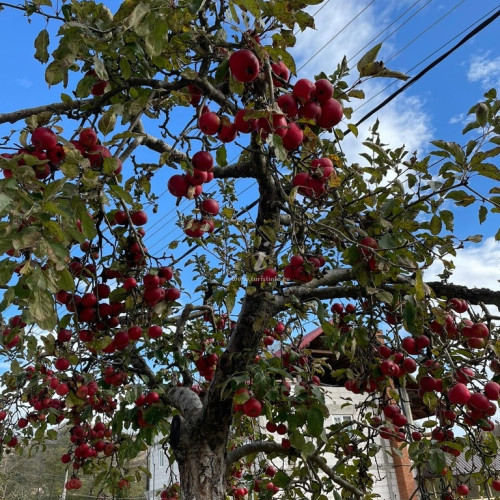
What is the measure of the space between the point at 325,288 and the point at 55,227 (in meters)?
1.91

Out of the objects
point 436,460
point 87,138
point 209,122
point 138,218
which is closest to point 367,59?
point 209,122

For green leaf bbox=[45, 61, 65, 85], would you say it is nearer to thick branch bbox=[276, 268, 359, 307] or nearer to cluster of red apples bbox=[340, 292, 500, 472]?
thick branch bbox=[276, 268, 359, 307]

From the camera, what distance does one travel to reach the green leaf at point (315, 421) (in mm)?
2170

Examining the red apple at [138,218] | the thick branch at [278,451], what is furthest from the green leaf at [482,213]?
the thick branch at [278,451]

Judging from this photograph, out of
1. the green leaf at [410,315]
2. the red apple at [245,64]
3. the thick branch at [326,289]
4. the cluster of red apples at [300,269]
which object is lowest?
the green leaf at [410,315]

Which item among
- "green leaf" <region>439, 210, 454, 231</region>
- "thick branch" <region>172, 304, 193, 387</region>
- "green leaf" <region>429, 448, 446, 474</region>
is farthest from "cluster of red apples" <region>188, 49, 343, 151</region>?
"thick branch" <region>172, 304, 193, 387</region>

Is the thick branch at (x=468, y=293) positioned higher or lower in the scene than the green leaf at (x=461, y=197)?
lower

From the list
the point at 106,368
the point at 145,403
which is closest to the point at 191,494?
the point at 145,403

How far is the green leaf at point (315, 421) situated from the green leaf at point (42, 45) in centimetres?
194

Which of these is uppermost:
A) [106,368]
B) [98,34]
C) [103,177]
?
[98,34]

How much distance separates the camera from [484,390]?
238 cm

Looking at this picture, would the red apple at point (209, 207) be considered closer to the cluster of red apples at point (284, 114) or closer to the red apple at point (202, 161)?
the red apple at point (202, 161)

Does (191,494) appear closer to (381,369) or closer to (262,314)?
(262,314)

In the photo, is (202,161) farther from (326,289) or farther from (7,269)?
(326,289)
